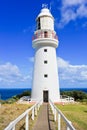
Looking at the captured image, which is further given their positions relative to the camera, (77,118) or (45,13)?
(45,13)

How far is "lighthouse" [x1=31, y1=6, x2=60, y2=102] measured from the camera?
29.1 m

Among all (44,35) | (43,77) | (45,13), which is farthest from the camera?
(45,13)

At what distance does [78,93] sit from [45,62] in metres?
20.3

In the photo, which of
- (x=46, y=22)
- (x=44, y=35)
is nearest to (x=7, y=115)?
(x=44, y=35)

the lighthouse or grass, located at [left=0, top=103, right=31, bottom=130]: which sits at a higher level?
the lighthouse

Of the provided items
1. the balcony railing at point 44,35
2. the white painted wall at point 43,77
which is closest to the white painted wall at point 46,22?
the balcony railing at point 44,35

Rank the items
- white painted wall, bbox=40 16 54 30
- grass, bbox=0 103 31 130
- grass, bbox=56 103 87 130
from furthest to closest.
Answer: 1. white painted wall, bbox=40 16 54 30
2. grass, bbox=56 103 87 130
3. grass, bbox=0 103 31 130

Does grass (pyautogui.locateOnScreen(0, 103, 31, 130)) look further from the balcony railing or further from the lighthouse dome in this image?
the lighthouse dome

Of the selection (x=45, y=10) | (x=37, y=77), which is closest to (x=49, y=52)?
(x=37, y=77)

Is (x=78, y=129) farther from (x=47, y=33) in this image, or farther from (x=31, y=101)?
(x=47, y=33)

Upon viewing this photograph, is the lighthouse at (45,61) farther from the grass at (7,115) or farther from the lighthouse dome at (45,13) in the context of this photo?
the grass at (7,115)

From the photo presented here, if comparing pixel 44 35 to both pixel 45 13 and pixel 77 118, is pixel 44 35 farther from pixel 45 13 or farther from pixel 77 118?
pixel 77 118

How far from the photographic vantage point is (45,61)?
29.6 m

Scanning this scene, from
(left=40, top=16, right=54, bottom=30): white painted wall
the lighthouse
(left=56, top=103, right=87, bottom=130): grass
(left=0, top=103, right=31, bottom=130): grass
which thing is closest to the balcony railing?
the lighthouse
